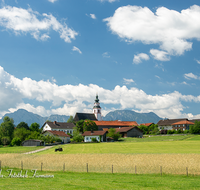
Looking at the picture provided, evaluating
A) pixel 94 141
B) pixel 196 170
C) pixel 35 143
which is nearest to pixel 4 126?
pixel 35 143

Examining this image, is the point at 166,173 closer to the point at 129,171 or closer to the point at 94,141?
the point at 129,171

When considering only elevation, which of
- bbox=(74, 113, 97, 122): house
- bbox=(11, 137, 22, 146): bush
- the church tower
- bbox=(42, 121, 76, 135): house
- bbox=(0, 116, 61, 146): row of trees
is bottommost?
bbox=(11, 137, 22, 146): bush

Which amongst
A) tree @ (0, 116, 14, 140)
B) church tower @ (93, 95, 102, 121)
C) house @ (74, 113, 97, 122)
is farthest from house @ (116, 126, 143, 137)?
church tower @ (93, 95, 102, 121)

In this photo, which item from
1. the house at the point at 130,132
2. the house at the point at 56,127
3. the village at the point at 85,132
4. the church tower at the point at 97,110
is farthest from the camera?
the church tower at the point at 97,110

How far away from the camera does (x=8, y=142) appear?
96.6m

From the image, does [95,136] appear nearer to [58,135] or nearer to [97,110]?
[58,135]

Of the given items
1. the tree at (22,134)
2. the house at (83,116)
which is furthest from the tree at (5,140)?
the house at (83,116)

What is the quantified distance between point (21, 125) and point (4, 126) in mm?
13931

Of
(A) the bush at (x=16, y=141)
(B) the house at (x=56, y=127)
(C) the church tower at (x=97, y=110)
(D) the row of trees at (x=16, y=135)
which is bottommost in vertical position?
(A) the bush at (x=16, y=141)

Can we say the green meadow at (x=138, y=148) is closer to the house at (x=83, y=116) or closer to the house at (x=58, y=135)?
the house at (x=58, y=135)

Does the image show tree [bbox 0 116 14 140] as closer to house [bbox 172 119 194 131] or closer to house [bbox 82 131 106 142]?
house [bbox 82 131 106 142]

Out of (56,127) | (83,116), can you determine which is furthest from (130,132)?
(83,116)

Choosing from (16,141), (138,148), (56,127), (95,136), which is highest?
(56,127)

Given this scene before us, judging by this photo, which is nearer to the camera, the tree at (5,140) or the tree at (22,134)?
the tree at (5,140)
